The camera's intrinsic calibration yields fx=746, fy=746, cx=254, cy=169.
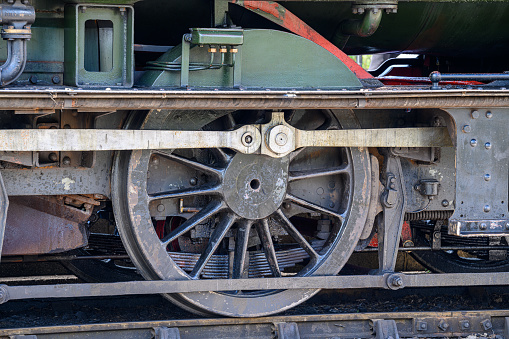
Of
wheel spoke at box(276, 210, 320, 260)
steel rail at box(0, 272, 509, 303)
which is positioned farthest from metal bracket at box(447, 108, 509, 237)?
wheel spoke at box(276, 210, 320, 260)

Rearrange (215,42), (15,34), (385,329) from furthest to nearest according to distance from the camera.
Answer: (385,329)
(215,42)
(15,34)

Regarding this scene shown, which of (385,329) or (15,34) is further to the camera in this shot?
(385,329)

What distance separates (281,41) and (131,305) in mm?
2315

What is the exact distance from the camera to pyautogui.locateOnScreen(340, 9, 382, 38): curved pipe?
4391mm

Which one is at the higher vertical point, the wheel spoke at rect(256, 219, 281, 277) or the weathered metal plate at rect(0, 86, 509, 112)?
the weathered metal plate at rect(0, 86, 509, 112)

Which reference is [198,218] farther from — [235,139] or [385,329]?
[385,329]

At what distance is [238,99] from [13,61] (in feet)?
3.85

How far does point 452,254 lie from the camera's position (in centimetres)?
625

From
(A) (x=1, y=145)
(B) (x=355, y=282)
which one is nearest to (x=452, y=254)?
(B) (x=355, y=282)

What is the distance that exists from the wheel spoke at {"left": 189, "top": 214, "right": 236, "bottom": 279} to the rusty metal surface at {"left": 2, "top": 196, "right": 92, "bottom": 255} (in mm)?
757

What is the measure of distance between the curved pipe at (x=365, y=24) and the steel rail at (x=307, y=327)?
175 cm

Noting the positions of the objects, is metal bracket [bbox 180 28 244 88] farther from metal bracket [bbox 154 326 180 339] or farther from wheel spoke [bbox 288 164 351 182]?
metal bracket [bbox 154 326 180 339]

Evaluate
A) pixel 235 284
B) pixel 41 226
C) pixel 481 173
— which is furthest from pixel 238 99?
pixel 481 173

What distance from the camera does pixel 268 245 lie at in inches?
185
